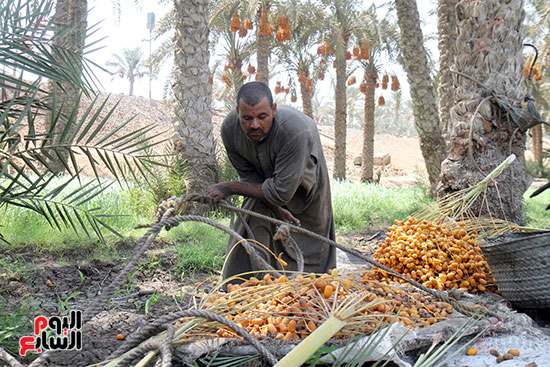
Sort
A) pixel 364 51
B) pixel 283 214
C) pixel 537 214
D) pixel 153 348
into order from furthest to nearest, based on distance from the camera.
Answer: pixel 364 51
pixel 537 214
pixel 283 214
pixel 153 348

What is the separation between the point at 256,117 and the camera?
305cm

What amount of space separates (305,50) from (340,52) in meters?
4.48

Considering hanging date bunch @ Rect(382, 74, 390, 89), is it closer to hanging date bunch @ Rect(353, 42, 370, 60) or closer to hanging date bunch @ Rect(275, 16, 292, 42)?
hanging date bunch @ Rect(353, 42, 370, 60)

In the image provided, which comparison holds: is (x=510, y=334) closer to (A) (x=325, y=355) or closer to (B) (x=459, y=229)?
(A) (x=325, y=355)

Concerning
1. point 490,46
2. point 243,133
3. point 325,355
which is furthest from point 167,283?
point 490,46

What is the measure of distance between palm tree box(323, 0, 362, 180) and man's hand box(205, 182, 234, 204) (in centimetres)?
1015

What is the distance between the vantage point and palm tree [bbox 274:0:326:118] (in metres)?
14.0

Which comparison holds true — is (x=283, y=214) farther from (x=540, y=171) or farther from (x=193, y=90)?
(x=193, y=90)

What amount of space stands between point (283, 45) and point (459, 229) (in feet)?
46.6

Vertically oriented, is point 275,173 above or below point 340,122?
below

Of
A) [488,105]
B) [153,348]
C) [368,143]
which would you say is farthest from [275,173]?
[368,143]

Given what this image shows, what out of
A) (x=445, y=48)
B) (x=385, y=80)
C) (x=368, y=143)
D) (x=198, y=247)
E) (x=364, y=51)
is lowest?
(x=198, y=247)

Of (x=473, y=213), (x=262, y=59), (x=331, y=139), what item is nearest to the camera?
(x=473, y=213)

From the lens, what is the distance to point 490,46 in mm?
4816
